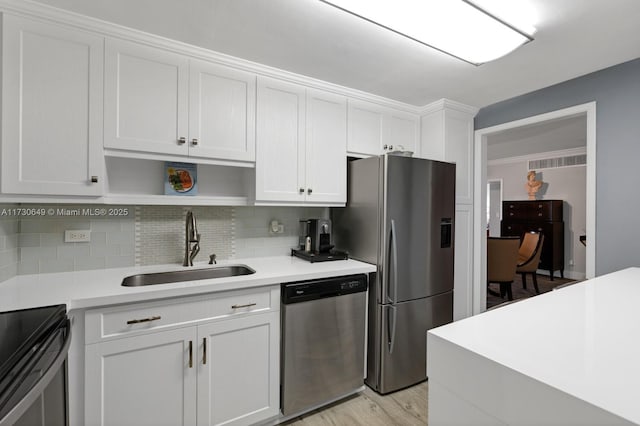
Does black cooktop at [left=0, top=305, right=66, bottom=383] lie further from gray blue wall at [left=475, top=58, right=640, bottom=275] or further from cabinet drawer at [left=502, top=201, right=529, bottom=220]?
cabinet drawer at [left=502, top=201, right=529, bottom=220]

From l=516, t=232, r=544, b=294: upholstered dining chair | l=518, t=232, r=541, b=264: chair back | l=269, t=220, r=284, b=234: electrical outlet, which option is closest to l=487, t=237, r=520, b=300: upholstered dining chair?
l=516, t=232, r=544, b=294: upholstered dining chair

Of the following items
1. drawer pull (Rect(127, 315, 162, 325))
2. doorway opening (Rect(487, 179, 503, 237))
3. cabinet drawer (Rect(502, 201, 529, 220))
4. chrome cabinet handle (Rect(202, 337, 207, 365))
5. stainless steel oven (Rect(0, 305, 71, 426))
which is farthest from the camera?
doorway opening (Rect(487, 179, 503, 237))

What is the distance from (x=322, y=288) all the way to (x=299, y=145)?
41.6 inches

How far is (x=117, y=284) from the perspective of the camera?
5.20 feet

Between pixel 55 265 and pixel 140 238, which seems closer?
pixel 55 265

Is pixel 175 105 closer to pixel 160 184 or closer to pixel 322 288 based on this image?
pixel 160 184

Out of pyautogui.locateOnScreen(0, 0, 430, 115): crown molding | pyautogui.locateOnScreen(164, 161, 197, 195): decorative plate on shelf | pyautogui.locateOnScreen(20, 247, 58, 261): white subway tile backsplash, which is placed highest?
pyautogui.locateOnScreen(0, 0, 430, 115): crown molding

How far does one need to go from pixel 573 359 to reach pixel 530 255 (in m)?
5.03

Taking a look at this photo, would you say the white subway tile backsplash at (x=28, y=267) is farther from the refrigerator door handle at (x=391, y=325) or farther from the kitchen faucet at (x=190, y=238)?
the refrigerator door handle at (x=391, y=325)

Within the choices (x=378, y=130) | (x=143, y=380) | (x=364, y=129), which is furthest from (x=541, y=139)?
(x=143, y=380)

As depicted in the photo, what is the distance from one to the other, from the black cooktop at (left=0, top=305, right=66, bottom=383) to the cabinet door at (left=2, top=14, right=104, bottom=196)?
0.68m

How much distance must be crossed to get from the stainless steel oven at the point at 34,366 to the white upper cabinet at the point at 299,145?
1251 millimetres

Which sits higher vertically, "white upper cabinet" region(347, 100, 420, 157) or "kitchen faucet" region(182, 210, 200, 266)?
"white upper cabinet" region(347, 100, 420, 157)

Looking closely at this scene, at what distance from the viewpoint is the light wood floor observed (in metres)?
1.88
